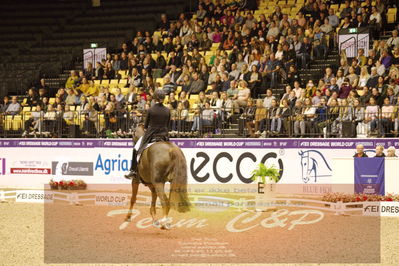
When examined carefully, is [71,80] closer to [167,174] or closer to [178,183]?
[167,174]

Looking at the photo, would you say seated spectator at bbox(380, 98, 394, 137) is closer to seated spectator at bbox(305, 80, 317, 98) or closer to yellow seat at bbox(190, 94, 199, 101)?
seated spectator at bbox(305, 80, 317, 98)

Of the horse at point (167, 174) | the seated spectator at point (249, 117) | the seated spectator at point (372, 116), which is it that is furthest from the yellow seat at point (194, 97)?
the horse at point (167, 174)

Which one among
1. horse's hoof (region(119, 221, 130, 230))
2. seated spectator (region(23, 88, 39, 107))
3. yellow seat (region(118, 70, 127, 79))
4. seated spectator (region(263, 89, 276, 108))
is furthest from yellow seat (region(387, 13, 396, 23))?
horse's hoof (region(119, 221, 130, 230))

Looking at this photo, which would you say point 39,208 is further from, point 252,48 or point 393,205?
point 252,48

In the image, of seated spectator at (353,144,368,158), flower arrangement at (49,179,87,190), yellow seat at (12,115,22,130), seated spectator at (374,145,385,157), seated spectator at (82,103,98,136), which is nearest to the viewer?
seated spectator at (374,145,385,157)

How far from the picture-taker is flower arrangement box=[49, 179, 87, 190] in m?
21.7

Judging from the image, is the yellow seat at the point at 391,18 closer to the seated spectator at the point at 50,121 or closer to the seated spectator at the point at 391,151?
the seated spectator at the point at 391,151

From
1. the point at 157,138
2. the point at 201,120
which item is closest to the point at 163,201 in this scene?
the point at 157,138

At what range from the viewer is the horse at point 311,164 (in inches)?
786

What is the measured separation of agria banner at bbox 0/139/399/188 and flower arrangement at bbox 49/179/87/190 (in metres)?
0.63

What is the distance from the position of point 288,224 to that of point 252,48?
11.9 m

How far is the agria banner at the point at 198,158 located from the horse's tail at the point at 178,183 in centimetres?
801

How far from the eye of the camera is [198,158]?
2153 centimetres

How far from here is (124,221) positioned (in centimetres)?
1481
